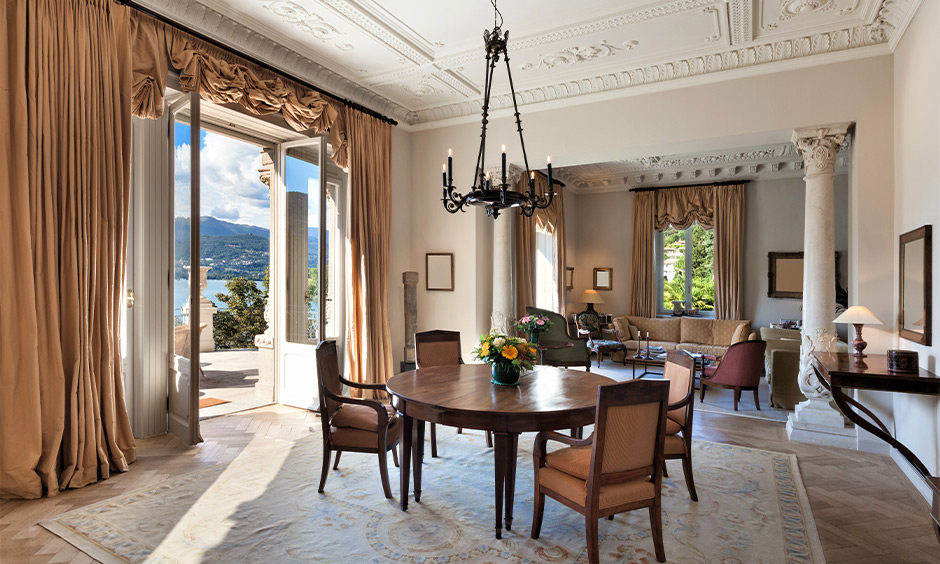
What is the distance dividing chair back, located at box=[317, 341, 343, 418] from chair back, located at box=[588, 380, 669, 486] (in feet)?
5.99

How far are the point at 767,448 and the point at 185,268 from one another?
5.23 meters

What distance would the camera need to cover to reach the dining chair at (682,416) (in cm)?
316

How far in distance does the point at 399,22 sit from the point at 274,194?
2.59 meters

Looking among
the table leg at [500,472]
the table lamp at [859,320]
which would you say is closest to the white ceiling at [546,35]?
the table lamp at [859,320]

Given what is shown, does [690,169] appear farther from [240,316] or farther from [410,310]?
[240,316]

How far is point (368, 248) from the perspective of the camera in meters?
5.93

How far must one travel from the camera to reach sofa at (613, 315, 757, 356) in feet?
27.9

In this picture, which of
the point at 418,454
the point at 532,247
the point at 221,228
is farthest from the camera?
the point at 221,228

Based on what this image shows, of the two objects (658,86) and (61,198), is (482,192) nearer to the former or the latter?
(61,198)

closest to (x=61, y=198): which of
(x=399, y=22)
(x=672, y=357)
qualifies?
(x=399, y=22)

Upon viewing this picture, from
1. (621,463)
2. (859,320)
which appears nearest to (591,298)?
(859,320)

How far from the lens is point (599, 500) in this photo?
7.92 ft

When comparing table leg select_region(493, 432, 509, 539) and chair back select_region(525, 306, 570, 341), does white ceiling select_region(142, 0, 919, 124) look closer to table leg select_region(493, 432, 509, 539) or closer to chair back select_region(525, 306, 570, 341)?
chair back select_region(525, 306, 570, 341)

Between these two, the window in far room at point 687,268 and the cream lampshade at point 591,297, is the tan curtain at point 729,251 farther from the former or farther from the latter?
the cream lampshade at point 591,297
